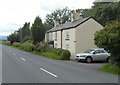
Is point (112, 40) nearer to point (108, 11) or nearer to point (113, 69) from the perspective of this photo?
point (113, 69)

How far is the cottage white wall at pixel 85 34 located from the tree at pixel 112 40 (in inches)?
550

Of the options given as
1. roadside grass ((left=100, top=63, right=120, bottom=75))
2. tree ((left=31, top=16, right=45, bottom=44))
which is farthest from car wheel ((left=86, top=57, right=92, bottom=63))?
tree ((left=31, top=16, right=45, bottom=44))

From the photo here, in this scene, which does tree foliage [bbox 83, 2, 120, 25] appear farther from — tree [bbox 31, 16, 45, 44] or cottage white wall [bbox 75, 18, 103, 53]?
tree [bbox 31, 16, 45, 44]

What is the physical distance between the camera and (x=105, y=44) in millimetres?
14562

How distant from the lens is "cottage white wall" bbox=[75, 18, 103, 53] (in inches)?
A: 1137

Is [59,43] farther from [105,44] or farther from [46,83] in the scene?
[46,83]

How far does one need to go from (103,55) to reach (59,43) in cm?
1580

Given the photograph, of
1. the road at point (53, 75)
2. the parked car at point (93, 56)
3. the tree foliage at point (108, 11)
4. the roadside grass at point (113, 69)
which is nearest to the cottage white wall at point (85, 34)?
the parked car at point (93, 56)

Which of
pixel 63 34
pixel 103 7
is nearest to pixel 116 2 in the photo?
pixel 103 7

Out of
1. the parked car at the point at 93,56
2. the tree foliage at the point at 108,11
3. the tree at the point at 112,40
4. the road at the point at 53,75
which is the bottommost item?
the road at the point at 53,75

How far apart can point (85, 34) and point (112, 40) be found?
15240mm

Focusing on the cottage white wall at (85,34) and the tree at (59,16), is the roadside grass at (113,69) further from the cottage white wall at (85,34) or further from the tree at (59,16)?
the tree at (59,16)

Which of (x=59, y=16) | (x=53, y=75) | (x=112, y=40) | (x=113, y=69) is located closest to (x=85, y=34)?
(x=112, y=40)

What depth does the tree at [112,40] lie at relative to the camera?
14.0m
